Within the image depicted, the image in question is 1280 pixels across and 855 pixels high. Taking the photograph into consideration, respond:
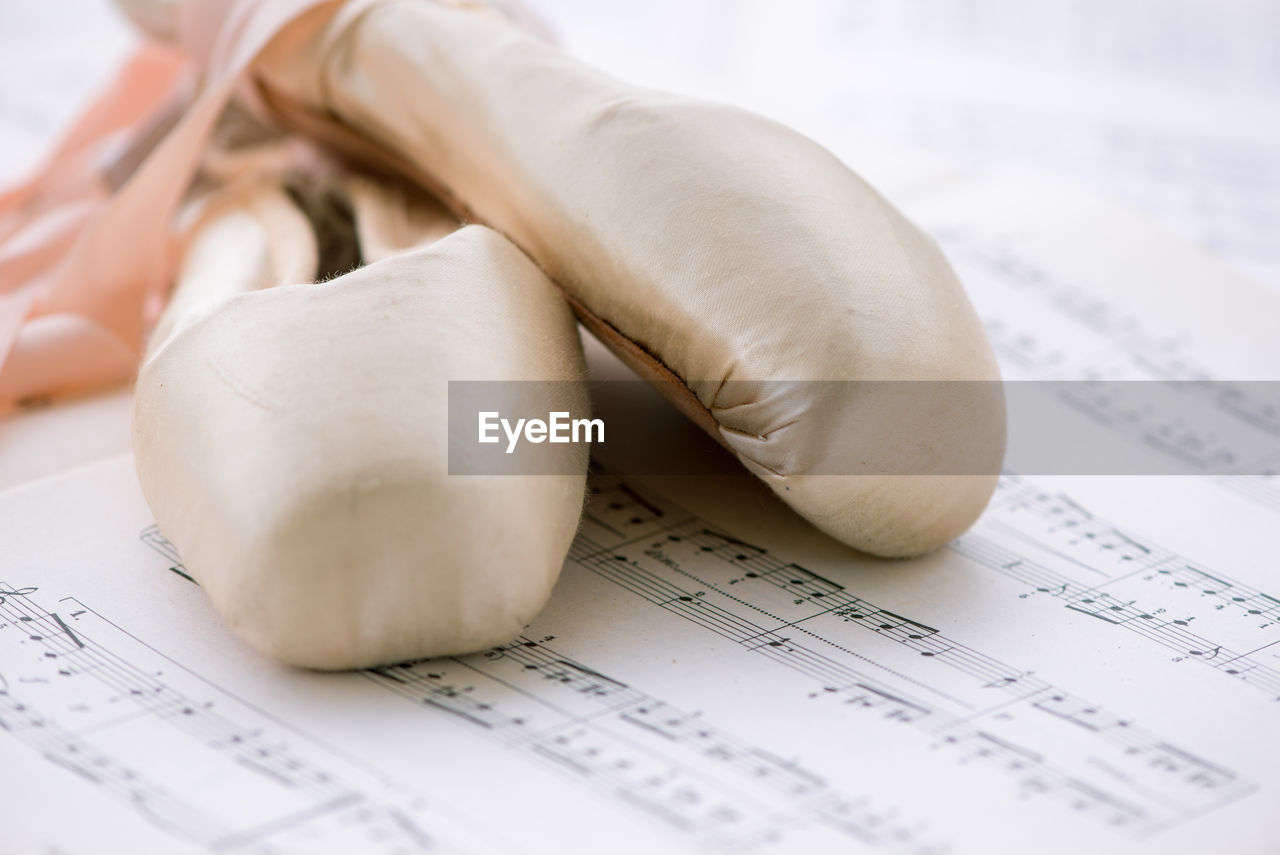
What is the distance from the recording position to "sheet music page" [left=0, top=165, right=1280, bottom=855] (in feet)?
1.02

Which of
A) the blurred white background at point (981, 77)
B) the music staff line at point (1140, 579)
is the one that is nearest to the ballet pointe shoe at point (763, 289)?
the music staff line at point (1140, 579)

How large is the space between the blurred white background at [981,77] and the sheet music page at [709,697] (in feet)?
1.23

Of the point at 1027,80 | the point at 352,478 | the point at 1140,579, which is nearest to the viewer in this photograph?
the point at 352,478

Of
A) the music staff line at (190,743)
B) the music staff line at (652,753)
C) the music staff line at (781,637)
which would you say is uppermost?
the music staff line at (781,637)

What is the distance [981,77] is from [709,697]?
77cm

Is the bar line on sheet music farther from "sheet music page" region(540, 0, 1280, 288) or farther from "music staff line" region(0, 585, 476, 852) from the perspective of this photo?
"sheet music page" region(540, 0, 1280, 288)

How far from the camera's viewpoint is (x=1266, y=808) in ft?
1.06

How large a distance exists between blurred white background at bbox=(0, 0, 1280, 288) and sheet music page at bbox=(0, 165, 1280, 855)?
376 millimetres

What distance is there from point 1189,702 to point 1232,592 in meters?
0.08

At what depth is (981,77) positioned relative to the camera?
999 mm

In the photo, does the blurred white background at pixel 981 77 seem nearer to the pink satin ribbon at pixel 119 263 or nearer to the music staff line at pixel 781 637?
the pink satin ribbon at pixel 119 263

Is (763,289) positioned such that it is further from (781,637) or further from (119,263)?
(119,263)

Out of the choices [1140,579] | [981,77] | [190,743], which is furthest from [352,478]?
→ [981,77]

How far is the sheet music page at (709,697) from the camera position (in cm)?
31
